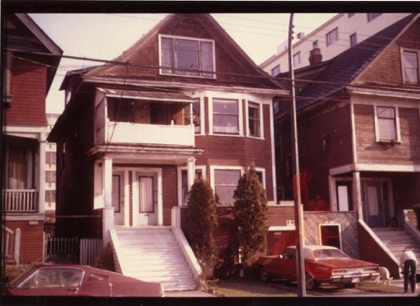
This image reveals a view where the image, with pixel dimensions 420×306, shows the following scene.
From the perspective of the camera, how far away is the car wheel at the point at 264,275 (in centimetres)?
1227

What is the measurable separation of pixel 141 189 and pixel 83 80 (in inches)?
131

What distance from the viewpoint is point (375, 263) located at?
12508mm

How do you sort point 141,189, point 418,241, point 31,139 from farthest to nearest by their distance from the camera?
point 141,189, point 418,241, point 31,139

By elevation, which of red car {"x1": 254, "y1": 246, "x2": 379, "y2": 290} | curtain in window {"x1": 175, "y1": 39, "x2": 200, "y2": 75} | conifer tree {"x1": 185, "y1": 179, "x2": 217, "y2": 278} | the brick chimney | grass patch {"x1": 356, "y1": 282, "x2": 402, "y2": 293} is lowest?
grass patch {"x1": 356, "y1": 282, "x2": 402, "y2": 293}

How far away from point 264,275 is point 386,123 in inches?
268

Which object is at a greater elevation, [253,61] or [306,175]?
[253,61]

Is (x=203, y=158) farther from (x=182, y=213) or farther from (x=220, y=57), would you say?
(x=220, y=57)

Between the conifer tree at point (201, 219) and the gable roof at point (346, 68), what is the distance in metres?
3.95

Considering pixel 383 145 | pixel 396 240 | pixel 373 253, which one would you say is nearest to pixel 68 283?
pixel 373 253

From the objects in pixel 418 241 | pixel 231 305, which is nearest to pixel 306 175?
pixel 418 241

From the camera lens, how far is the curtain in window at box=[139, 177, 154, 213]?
1419 cm

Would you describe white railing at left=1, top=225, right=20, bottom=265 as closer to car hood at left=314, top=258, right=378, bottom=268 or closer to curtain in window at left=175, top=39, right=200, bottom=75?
curtain in window at left=175, top=39, right=200, bottom=75

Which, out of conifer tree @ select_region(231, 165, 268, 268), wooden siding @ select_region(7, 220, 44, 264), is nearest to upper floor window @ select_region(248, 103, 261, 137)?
conifer tree @ select_region(231, 165, 268, 268)

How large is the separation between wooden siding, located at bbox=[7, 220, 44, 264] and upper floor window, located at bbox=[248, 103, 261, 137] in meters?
7.44
